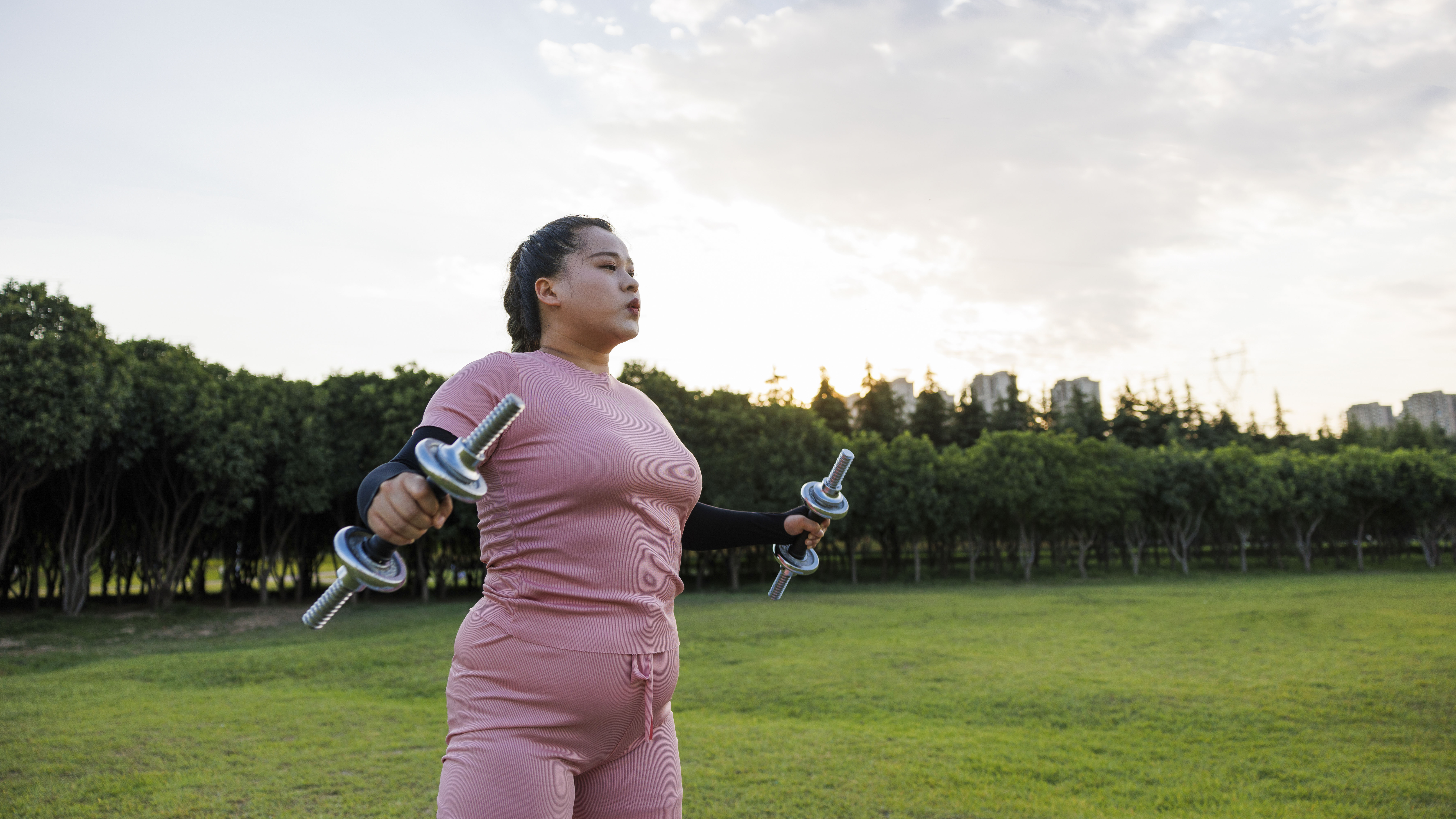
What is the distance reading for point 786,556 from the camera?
277 centimetres

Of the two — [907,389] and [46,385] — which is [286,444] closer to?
[46,385]

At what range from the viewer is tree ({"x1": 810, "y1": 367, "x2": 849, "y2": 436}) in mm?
59094

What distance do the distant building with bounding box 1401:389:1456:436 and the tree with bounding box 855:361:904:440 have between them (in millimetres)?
97645

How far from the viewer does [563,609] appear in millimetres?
1988

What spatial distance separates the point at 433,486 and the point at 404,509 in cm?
7

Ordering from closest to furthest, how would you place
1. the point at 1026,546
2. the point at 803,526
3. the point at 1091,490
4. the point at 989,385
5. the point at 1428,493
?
the point at 803,526 → the point at 1091,490 → the point at 1026,546 → the point at 1428,493 → the point at 989,385

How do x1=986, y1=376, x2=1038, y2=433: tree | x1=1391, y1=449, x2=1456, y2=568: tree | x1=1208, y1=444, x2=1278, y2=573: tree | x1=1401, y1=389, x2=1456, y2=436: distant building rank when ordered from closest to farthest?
x1=1208, y1=444, x2=1278, y2=573: tree < x1=1391, y1=449, x2=1456, y2=568: tree < x1=986, y1=376, x2=1038, y2=433: tree < x1=1401, y1=389, x2=1456, y2=436: distant building

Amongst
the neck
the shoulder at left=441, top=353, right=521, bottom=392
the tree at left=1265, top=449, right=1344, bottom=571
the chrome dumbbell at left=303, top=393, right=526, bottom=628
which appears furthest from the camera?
the tree at left=1265, top=449, right=1344, bottom=571

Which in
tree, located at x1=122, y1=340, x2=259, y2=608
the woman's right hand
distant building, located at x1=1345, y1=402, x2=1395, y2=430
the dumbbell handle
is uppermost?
distant building, located at x1=1345, y1=402, x2=1395, y2=430

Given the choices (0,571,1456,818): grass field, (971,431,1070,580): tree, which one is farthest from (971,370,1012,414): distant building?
(0,571,1456,818): grass field

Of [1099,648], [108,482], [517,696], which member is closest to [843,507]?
[517,696]

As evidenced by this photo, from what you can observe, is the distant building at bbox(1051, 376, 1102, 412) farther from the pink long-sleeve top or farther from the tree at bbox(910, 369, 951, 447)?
the pink long-sleeve top

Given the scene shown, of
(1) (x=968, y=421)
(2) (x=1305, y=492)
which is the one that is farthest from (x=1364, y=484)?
(1) (x=968, y=421)

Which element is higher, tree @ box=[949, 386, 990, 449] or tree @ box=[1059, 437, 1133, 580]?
tree @ box=[949, 386, 990, 449]
